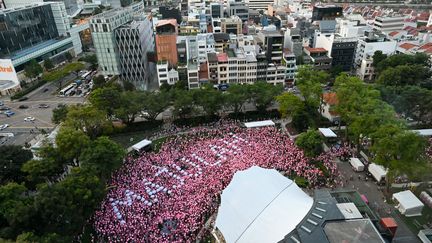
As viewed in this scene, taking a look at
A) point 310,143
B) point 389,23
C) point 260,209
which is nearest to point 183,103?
point 310,143

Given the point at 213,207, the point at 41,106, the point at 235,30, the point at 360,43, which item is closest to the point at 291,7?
the point at 235,30

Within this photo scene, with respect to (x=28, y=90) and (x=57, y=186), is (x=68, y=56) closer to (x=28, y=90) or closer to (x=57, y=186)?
(x=28, y=90)

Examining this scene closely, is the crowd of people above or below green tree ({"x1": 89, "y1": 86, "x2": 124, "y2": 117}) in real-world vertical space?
below

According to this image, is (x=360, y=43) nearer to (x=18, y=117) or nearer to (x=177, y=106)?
(x=177, y=106)

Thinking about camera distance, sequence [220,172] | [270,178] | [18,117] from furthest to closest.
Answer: [18,117] < [220,172] < [270,178]

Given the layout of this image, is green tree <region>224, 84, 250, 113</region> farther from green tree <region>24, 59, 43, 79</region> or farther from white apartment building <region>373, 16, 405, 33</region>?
white apartment building <region>373, 16, 405, 33</region>

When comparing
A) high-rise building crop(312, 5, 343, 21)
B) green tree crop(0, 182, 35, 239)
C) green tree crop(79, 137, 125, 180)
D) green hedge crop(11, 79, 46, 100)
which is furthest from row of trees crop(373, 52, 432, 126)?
green hedge crop(11, 79, 46, 100)
